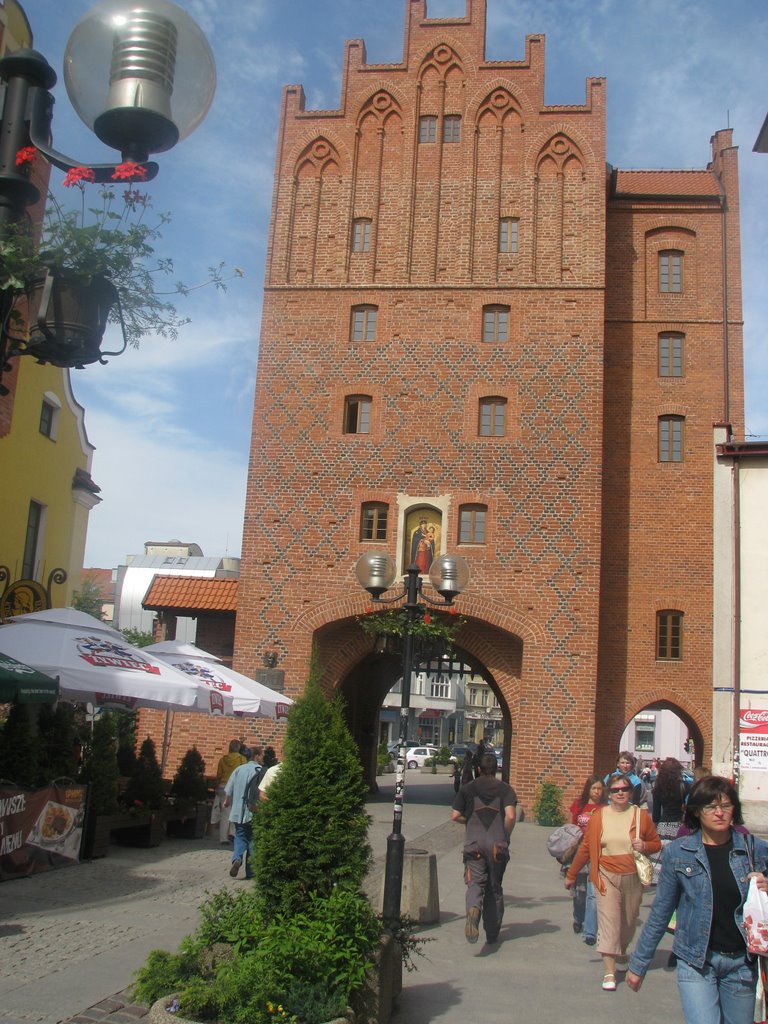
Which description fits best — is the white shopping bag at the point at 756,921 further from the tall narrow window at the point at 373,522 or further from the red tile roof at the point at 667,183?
the red tile roof at the point at 667,183

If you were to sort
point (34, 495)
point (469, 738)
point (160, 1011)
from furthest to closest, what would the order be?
point (469, 738) → point (34, 495) → point (160, 1011)

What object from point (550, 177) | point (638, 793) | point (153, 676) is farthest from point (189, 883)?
point (550, 177)

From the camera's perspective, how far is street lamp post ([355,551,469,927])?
8.93 metres

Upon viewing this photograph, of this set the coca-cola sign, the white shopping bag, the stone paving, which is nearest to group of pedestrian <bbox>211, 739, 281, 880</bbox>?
the stone paving

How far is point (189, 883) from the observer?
12055mm

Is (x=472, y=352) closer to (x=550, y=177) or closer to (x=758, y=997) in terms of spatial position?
(x=550, y=177)

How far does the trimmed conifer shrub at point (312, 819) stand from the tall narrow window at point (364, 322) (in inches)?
757

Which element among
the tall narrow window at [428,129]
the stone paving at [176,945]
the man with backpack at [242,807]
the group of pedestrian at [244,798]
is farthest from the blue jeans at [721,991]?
the tall narrow window at [428,129]

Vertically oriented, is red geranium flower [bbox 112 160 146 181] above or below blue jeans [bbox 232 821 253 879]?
above

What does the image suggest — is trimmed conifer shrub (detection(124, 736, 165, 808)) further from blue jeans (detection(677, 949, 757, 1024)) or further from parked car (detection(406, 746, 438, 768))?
parked car (detection(406, 746, 438, 768))

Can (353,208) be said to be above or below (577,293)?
above

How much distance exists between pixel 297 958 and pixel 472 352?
2034 cm

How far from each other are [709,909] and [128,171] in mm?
4162

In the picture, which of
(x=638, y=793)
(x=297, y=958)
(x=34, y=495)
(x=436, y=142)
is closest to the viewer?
(x=297, y=958)
